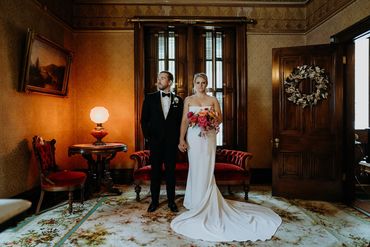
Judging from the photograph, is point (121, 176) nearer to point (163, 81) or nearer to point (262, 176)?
point (163, 81)

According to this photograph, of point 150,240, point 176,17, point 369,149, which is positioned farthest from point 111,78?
point 369,149

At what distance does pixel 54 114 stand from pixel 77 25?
71.0 inches

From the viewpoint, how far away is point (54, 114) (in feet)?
14.9

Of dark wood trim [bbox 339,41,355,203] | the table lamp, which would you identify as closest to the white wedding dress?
dark wood trim [bbox 339,41,355,203]

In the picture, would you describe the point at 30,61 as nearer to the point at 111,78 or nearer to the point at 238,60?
the point at 111,78

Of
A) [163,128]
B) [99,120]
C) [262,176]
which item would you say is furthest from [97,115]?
[262,176]

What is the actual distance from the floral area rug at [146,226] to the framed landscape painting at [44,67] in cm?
173

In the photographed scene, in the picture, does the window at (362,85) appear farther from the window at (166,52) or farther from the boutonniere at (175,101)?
the boutonniere at (175,101)

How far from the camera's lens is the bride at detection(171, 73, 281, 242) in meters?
2.83

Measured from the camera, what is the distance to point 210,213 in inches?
124

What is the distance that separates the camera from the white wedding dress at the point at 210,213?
2816 millimetres

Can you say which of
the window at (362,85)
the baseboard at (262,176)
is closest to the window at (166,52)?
the baseboard at (262,176)

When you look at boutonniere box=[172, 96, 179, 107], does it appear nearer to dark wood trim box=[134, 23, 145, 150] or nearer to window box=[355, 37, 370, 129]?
dark wood trim box=[134, 23, 145, 150]

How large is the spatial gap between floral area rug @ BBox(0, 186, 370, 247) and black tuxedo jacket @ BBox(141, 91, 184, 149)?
3.06ft
